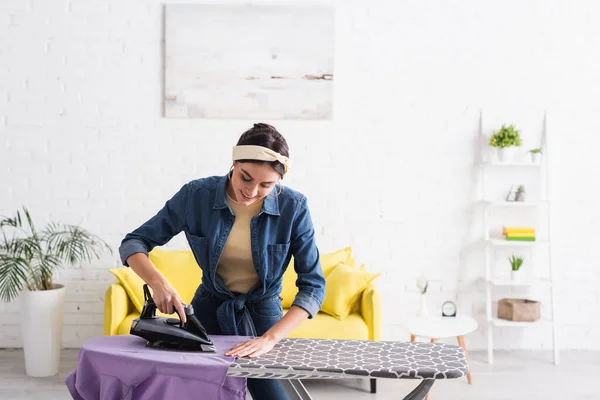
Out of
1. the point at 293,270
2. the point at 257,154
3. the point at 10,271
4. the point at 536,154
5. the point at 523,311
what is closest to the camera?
the point at 257,154

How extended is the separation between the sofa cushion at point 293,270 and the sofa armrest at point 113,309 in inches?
38.1

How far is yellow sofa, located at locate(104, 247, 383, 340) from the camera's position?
3.38m

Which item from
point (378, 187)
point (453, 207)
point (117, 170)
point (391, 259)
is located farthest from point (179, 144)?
point (453, 207)

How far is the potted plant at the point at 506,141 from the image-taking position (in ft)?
13.2

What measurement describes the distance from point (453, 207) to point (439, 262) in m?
0.40

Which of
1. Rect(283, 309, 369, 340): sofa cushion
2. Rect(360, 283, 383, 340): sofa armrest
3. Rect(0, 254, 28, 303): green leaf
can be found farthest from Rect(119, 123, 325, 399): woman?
Rect(0, 254, 28, 303): green leaf

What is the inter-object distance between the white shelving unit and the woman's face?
251cm

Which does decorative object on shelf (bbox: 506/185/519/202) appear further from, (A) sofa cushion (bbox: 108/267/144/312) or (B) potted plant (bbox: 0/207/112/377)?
(B) potted plant (bbox: 0/207/112/377)

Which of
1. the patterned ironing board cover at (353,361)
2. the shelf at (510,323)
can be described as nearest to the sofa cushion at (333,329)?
the shelf at (510,323)

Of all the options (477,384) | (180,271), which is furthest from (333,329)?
(180,271)

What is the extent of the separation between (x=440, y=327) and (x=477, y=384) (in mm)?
453

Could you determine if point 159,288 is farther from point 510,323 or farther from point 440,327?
point 510,323

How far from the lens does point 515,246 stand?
4.24 meters

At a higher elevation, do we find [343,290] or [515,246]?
[515,246]
